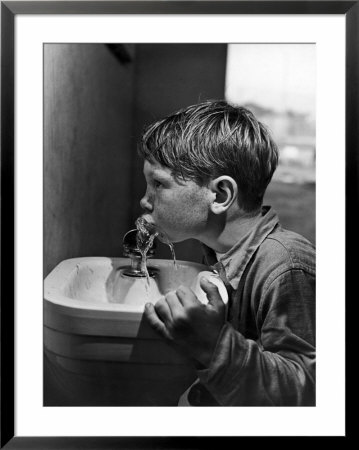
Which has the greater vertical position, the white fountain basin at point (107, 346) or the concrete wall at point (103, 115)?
the concrete wall at point (103, 115)

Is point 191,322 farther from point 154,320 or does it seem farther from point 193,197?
point 193,197

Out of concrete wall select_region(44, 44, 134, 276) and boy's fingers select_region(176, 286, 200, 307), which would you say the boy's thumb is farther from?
concrete wall select_region(44, 44, 134, 276)

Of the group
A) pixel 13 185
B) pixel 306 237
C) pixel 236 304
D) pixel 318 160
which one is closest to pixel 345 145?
pixel 318 160

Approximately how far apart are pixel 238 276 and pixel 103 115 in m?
0.32

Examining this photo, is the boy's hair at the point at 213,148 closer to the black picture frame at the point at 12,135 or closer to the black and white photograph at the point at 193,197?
the black and white photograph at the point at 193,197

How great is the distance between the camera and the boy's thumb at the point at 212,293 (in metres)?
0.86

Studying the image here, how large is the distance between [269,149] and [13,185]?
0.39m

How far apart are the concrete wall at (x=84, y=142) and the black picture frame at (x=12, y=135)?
0.18 feet

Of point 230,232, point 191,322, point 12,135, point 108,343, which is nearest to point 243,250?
point 230,232

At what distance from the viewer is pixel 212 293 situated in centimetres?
86

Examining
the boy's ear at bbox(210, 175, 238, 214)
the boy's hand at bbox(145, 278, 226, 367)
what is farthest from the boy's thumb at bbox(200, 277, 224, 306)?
the boy's ear at bbox(210, 175, 238, 214)

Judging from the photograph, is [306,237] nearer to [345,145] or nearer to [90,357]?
[345,145]

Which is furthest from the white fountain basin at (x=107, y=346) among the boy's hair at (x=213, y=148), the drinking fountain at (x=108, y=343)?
the boy's hair at (x=213, y=148)

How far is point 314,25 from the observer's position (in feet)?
2.80
